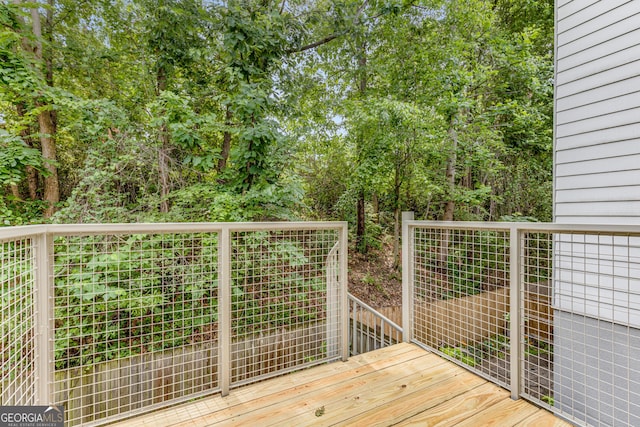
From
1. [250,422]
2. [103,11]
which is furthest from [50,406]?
[103,11]

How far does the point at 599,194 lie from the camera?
8.71 ft

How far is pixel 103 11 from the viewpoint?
15.4 ft

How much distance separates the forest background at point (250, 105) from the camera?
3908 millimetres

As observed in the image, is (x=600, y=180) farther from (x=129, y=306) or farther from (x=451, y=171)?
(x=129, y=306)

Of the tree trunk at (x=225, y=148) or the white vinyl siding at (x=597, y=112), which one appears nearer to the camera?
the white vinyl siding at (x=597, y=112)

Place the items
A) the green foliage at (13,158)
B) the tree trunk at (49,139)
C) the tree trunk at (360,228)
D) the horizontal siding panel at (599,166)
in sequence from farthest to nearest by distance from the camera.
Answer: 1. the tree trunk at (360,228)
2. the tree trunk at (49,139)
3. the green foliage at (13,158)
4. the horizontal siding panel at (599,166)

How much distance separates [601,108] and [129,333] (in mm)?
4751

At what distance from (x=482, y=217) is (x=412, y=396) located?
7031mm

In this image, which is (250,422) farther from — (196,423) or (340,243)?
(340,243)

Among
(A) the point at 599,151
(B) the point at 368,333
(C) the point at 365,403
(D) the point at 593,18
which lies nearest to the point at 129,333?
(C) the point at 365,403

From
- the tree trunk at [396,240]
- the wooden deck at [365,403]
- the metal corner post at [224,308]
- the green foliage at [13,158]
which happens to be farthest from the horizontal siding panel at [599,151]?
the green foliage at [13,158]

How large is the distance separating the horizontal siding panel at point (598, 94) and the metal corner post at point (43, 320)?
167 inches

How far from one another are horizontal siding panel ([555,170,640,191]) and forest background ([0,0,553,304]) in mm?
2606
